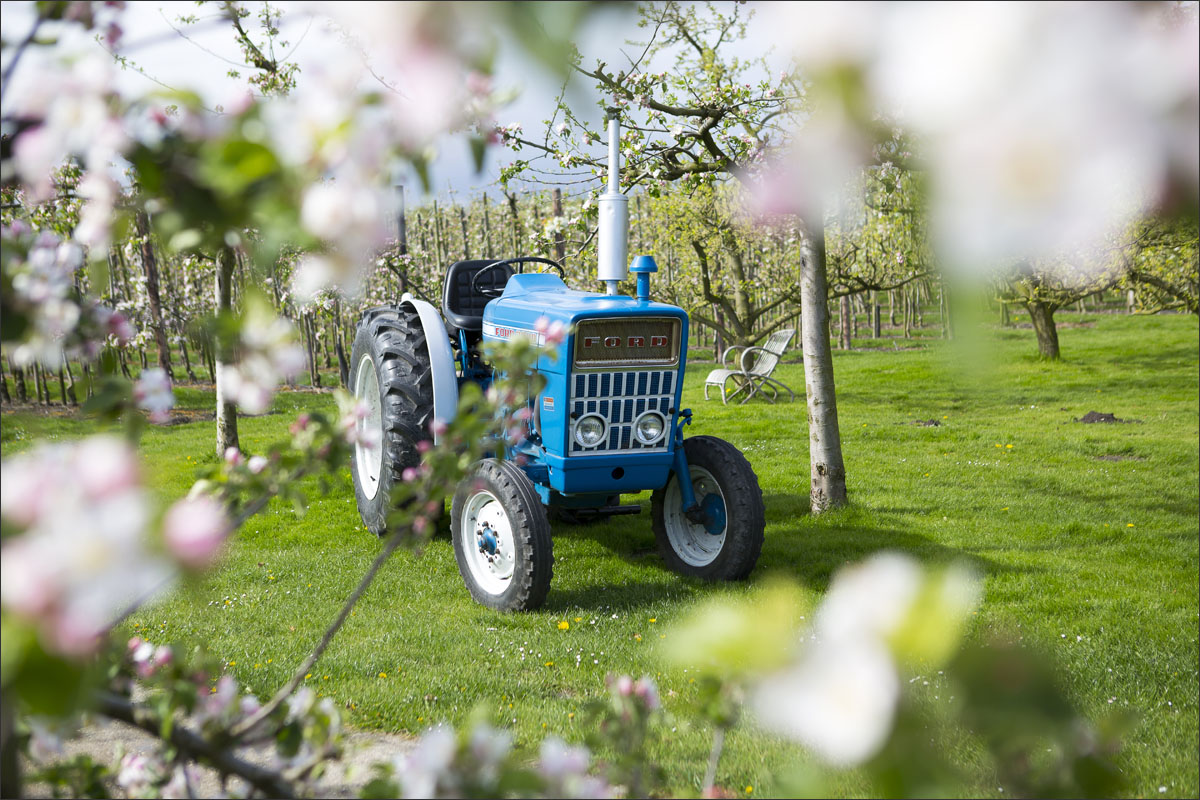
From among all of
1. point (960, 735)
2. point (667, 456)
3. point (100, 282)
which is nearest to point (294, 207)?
point (100, 282)

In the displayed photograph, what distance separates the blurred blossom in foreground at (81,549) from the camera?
42 centimetres

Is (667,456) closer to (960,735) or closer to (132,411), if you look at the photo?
(960,735)

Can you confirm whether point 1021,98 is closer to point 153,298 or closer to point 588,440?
point 588,440

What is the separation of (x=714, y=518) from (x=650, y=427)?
2.01ft

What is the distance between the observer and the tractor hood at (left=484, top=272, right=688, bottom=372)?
427 centimetres

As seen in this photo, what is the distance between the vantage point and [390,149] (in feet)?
2.00

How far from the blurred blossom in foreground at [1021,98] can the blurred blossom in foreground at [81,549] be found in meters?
0.41

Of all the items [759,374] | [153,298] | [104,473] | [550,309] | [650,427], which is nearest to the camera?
[104,473]

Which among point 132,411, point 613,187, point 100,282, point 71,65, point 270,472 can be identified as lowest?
point 270,472

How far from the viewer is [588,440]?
14.7 ft

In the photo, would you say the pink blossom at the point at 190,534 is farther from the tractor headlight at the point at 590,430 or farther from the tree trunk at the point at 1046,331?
the tree trunk at the point at 1046,331

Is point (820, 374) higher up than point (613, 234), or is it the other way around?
point (613, 234)

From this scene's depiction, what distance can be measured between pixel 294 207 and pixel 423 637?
12.0ft

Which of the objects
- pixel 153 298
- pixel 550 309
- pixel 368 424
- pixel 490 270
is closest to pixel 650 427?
pixel 550 309
